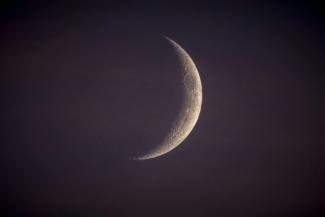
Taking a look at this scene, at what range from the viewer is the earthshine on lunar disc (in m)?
3.54

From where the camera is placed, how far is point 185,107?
3557 mm

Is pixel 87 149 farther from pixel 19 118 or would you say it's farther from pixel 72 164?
pixel 19 118

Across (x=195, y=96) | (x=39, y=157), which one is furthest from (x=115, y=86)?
(x=39, y=157)

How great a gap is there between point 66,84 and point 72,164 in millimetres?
983

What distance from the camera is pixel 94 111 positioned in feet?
10.7

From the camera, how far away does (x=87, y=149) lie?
334 cm

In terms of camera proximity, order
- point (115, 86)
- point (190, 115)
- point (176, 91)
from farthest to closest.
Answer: point (190, 115) < point (176, 91) < point (115, 86)

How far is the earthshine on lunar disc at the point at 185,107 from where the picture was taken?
3543 mm

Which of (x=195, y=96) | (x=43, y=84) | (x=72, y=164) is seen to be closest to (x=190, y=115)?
(x=195, y=96)

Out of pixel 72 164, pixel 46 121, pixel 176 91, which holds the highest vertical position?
pixel 176 91

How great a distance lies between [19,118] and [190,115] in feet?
6.67

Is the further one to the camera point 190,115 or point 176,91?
point 190,115

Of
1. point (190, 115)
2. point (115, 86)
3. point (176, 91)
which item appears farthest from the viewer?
point (190, 115)

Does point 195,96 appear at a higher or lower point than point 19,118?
higher
